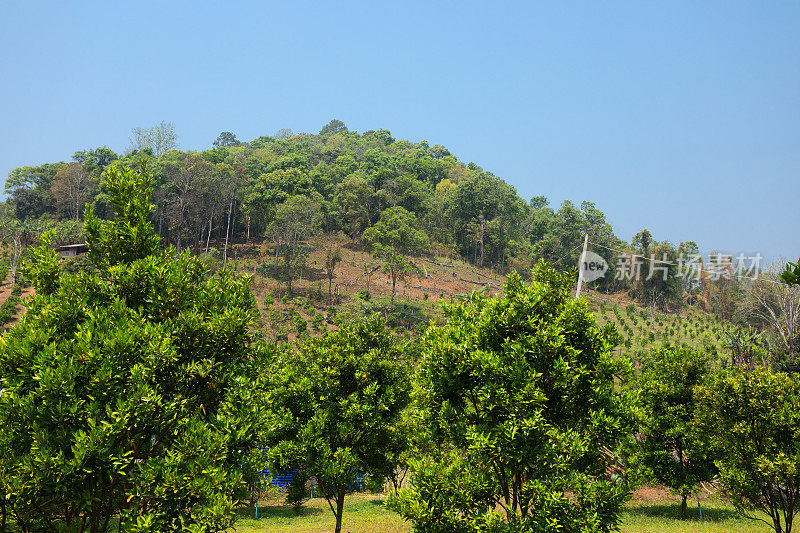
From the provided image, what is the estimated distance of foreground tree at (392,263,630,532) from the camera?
762 centimetres

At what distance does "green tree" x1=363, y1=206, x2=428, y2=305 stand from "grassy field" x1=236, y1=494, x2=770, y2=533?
25835mm

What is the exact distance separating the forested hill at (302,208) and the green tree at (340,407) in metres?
36.8

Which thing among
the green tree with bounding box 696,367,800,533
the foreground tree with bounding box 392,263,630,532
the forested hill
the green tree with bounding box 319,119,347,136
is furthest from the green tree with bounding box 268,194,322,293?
the green tree with bounding box 319,119,347,136

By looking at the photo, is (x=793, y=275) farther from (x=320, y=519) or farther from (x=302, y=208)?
(x=302, y=208)

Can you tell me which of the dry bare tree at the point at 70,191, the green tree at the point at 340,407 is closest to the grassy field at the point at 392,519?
the green tree at the point at 340,407

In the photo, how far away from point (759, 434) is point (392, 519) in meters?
11.7

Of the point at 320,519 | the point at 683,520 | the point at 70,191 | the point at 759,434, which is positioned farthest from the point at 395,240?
the point at 70,191

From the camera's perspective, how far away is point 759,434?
41.0 ft

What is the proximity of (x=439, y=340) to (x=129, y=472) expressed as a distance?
15.7 ft

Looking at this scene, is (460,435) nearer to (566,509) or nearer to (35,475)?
(566,509)

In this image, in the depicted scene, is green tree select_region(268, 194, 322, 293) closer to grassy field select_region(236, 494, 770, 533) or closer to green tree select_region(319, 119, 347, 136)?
grassy field select_region(236, 494, 770, 533)

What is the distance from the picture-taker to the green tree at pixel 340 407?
1152 centimetres

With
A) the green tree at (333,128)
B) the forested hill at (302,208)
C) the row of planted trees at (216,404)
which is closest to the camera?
the row of planted trees at (216,404)

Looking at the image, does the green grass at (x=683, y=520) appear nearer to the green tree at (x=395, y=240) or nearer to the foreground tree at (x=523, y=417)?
the foreground tree at (x=523, y=417)
